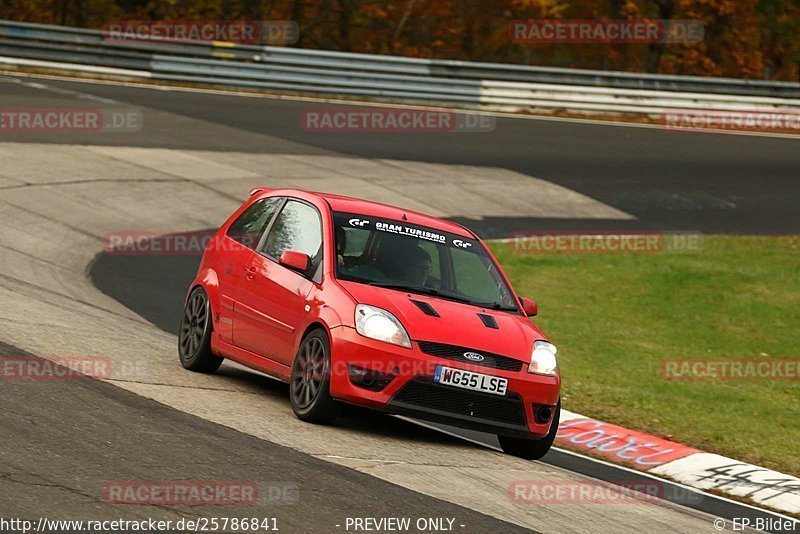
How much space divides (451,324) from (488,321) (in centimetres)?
38

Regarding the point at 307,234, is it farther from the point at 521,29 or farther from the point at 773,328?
the point at 521,29

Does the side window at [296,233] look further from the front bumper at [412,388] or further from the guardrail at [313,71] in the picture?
the guardrail at [313,71]

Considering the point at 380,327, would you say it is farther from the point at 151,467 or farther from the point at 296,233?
the point at 151,467

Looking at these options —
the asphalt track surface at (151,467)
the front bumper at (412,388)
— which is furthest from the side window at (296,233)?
the asphalt track surface at (151,467)

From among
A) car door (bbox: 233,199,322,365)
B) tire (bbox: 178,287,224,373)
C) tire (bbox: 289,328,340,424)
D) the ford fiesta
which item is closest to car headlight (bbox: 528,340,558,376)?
the ford fiesta

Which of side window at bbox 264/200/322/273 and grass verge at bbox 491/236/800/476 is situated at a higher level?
side window at bbox 264/200/322/273

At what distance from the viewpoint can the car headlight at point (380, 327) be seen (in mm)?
8492

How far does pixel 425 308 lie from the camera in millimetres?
8828

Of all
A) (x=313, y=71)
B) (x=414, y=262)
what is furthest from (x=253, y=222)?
(x=313, y=71)

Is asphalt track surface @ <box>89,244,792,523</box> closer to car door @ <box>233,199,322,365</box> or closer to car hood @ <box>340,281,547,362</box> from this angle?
car door @ <box>233,199,322,365</box>

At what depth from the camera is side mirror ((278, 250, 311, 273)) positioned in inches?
357

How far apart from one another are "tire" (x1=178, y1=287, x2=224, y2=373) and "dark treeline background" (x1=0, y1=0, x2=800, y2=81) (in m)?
27.3

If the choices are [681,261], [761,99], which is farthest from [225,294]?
[761,99]

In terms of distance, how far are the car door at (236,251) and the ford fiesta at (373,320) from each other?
2cm
